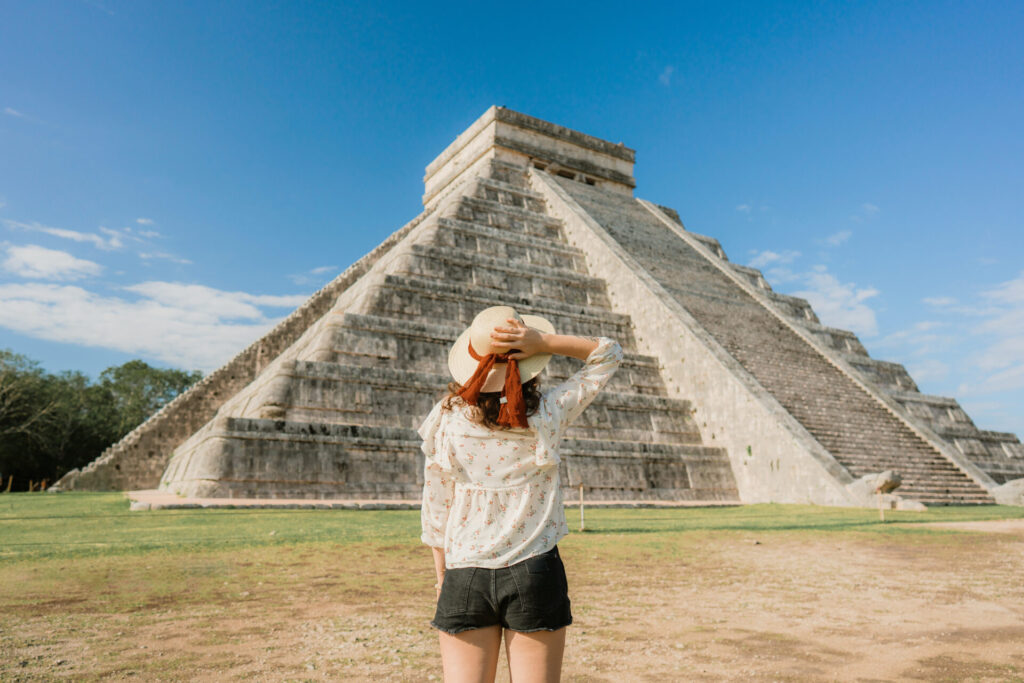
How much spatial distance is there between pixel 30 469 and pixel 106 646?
29.7 meters

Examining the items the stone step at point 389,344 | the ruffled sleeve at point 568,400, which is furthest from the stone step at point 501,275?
the ruffled sleeve at point 568,400

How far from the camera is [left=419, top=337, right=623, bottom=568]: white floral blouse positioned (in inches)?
78.7

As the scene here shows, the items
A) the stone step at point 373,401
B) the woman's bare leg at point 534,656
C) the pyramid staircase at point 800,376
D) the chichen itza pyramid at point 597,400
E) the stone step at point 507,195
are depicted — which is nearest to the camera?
the woman's bare leg at point 534,656

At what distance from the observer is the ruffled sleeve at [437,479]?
7.04 ft

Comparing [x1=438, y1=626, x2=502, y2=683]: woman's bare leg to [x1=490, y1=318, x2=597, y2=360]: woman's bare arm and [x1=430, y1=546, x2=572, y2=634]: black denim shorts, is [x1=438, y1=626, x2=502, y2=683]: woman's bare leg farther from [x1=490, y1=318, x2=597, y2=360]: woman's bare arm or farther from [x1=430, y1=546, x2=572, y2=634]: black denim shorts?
[x1=490, y1=318, x2=597, y2=360]: woman's bare arm

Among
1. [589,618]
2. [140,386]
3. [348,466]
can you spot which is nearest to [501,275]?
[348,466]

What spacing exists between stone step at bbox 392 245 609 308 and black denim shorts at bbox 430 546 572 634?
43.6 feet

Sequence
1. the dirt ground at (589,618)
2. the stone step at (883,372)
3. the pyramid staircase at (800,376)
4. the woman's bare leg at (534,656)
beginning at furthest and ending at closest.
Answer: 1. the stone step at (883,372)
2. the pyramid staircase at (800,376)
3. the dirt ground at (589,618)
4. the woman's bare leg at (534,656)

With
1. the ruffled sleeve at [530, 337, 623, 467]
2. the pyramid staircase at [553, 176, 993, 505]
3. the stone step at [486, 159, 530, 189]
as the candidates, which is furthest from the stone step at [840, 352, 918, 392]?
the ruffled sleeve at [530, 337, 623, 467]

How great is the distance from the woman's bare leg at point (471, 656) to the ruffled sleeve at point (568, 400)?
0.50m

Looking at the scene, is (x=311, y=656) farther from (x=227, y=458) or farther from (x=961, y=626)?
(x=227, y=458)

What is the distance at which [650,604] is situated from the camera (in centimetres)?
477

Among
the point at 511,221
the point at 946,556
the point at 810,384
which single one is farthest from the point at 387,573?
the point at 511,221

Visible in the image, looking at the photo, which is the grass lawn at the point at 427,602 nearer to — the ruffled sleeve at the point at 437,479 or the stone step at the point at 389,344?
the ruffled sleeve at the point at 437,479
